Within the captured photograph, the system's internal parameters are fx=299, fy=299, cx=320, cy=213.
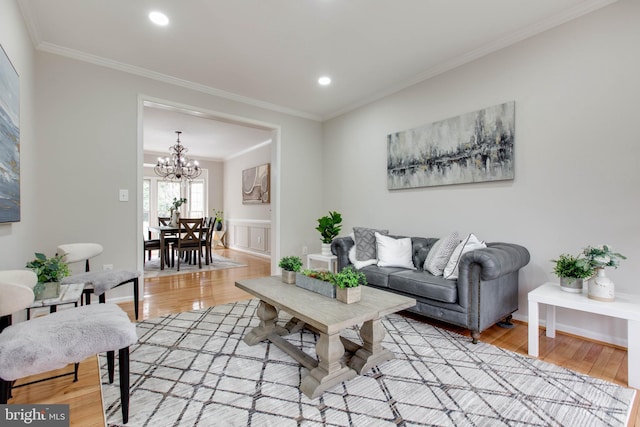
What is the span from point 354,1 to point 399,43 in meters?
0.75

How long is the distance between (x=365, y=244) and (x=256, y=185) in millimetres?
4348

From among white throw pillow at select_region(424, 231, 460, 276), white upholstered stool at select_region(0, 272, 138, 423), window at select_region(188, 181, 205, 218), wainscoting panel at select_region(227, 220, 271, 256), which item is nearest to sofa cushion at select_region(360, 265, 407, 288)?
white throw pillow at select_region(424, 231, 460, 276)

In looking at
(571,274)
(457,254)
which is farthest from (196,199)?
(571,274)

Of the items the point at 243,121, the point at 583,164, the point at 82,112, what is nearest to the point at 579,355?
the point at 583,164

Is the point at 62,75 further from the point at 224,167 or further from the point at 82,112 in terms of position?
the point at 224,167

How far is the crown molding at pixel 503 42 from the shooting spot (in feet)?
7.67

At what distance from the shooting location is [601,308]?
1.87 m

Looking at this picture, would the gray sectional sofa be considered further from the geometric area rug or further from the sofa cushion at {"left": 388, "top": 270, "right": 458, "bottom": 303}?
the geometric area rug

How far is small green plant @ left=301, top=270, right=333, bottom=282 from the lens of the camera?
2.08 metres

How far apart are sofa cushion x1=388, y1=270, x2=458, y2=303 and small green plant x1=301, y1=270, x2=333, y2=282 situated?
2.87 feet

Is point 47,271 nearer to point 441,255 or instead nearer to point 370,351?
point 370,351

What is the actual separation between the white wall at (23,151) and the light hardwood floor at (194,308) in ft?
3.04

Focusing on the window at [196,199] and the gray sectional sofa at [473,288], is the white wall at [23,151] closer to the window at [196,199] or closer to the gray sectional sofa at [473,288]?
the gray sectional sofa at [473,288]

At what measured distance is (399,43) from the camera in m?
2.83
